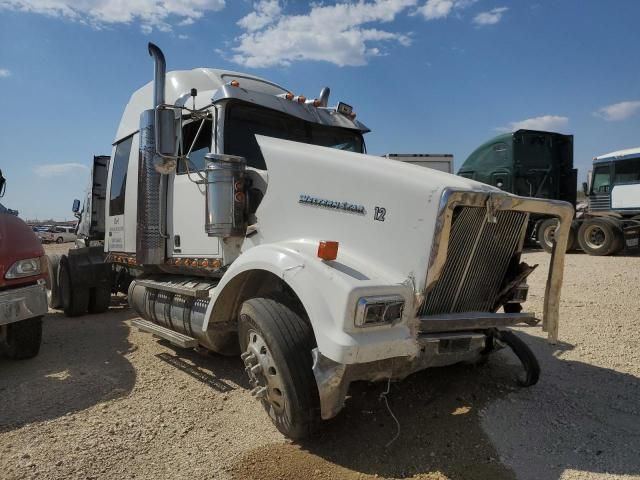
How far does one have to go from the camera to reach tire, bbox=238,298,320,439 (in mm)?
3158

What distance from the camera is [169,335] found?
4898mm

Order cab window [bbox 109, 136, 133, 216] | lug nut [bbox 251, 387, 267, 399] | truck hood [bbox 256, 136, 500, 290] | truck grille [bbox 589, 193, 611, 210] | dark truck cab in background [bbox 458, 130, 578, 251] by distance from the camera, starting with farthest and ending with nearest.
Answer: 1. dark truck cab in background [bbox 458, 130, 578, 251]
2. truck grille [bbox 589, 193, 611, 210]
3. cab window [bbox 109, 136, 133, 216]
4. lug nut [bbox 251, 387, 267, 399]
5. truck hood [bbox 256, 136, 500, 290]

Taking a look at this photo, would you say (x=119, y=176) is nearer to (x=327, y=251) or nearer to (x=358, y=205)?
(x=358, y=205)

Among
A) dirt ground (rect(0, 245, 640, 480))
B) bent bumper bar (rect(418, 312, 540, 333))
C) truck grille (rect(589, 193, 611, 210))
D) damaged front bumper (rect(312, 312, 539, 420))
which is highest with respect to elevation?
truck grille (rect(589, 193, 611, 210))

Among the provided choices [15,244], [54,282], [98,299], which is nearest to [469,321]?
[15,244]

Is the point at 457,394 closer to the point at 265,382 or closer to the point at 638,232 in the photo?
the point at 265,382

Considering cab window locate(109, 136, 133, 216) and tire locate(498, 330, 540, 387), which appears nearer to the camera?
tire locate(498, 330, 540, 387)

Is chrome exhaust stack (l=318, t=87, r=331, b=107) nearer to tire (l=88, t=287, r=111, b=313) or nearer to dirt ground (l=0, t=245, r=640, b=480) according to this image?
dirt ground (l=0, t=245, r=640, b=480)

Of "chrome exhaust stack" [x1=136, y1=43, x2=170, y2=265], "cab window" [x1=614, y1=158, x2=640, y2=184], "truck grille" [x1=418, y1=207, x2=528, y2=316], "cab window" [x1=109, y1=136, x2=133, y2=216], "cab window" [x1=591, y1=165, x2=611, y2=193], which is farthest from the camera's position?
"cab window" [x1=591, y1=165, x2=611, y2=193]

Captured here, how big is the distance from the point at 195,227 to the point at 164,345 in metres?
1.84

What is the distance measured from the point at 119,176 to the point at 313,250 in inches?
173

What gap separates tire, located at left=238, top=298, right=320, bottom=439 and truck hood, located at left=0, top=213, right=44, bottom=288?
270cm

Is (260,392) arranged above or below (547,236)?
below

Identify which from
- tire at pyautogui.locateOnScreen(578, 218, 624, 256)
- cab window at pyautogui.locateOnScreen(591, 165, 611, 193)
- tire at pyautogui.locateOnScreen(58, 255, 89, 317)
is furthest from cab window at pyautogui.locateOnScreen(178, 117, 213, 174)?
cab window at pyautogui.locateOnScreen(591, 165, 611, 193)
